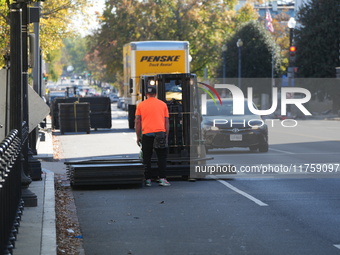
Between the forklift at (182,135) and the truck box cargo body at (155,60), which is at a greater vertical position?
the truck box cargo body at (155,60)

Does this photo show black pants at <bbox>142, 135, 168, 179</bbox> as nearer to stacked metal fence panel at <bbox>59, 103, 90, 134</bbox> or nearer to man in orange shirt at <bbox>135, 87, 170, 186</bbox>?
man in orange shirt at <bbox>135, 87, 170, 186</bbox>

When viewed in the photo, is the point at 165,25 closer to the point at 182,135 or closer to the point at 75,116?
the point at 75,116

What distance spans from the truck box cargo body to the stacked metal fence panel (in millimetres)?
2272

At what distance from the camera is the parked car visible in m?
24.7

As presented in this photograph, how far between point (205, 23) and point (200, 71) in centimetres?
544

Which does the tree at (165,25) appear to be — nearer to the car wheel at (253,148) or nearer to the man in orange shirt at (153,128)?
the car wheel at (253,148)

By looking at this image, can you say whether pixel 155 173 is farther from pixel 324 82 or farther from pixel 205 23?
pixel 205 23

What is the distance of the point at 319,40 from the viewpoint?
65.8 m

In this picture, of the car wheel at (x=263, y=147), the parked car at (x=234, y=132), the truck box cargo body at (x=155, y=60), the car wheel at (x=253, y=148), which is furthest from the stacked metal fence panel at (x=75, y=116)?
the car wheel at (x=263, y=147)

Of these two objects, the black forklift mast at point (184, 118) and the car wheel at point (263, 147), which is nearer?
the black forklift mast at point (184, 118)

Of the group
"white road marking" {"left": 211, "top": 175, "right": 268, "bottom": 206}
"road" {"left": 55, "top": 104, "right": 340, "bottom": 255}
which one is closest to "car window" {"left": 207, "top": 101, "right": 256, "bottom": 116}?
"road" {"left": 55, "top": 104, "right": 340, "bottom": 255}

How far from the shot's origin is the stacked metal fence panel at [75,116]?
38844 millimetres

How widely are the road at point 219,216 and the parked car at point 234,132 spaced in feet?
17.7

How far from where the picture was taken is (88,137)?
3588cm
